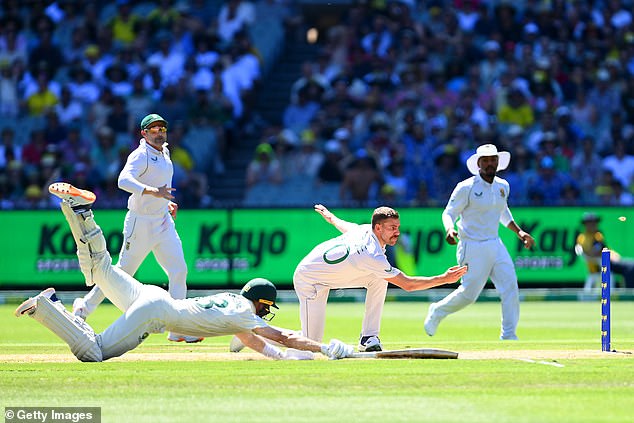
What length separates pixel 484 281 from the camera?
1481 centimetres

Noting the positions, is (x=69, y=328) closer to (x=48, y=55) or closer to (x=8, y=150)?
(x=8, y=150)

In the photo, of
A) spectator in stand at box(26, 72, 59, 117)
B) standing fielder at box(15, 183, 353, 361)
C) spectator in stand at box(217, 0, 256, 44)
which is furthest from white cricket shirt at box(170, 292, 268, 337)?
spectator in stand at box(217, 0, 256, 44)

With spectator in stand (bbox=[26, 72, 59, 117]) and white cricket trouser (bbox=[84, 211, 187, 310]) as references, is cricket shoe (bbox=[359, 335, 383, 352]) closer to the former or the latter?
white cricket trouser (bbox=[84, 211, 187, 310])

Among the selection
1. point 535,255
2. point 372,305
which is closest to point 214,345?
point 372,305

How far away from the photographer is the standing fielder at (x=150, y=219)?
44.7 ft

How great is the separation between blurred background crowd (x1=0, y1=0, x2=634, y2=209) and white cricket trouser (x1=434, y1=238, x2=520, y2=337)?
1004 centimetres

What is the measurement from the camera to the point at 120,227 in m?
24.4

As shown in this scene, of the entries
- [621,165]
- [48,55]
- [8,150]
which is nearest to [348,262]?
[621,165]

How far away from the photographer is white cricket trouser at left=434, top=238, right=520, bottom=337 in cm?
1476

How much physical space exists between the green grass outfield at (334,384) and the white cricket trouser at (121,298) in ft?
0.87

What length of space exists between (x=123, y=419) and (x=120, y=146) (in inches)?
749

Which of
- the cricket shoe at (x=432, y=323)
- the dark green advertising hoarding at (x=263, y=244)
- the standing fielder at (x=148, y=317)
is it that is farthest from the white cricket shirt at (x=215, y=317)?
the dark green advertising hoarding at (x=263, y=244)

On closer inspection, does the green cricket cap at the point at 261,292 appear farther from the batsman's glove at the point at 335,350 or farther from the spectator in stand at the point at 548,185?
the spectator in stand at the point at 548,185

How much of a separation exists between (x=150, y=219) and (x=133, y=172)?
1.99 ft
